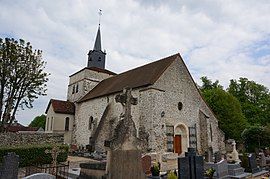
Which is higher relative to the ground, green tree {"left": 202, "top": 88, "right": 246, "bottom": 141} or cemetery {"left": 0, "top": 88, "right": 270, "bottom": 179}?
green tree {"left": 202, "top": 88, "right": 246, "bottom": 141}

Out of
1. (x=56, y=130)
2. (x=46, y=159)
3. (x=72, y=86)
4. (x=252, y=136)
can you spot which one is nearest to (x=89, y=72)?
(x=72, y=86)

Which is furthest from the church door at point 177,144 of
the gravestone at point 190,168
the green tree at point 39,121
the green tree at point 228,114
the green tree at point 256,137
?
the green tree at point 39,121

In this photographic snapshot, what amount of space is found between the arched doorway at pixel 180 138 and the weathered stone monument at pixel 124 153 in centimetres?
1172

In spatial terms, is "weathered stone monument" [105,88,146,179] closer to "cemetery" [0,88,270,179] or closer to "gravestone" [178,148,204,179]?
"cemetery" [0,88,270,179]

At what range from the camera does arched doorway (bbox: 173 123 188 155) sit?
55.7 ft

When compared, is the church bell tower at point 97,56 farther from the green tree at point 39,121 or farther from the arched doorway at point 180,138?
the green tree at point 39,121

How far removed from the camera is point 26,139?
17.3 meters

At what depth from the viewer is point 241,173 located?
391 inches

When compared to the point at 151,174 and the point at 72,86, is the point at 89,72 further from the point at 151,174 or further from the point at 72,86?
the point at 151,174

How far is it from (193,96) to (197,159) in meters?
12.1

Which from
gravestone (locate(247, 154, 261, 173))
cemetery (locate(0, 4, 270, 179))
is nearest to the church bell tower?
cemetery (locate(0, 4, 270, 179))

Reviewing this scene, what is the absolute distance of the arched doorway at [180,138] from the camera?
55.7 ft

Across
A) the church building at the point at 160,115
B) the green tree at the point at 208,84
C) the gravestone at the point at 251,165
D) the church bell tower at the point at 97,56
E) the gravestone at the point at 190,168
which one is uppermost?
the church bell tower at the point at 97,56

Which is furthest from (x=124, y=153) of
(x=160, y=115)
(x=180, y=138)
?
(x=180, y=138)
